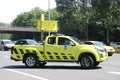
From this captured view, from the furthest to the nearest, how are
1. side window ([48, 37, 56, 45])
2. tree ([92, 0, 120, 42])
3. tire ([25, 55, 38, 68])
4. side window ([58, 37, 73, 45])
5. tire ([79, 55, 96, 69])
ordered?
tree ([92, 0, 120, 42])
tire ([25, 55, 38, 68])
side window ([48, 37, 56, 45])
side window ([58, 37, 73, 45])
tire ([79, 55, 96, 69])

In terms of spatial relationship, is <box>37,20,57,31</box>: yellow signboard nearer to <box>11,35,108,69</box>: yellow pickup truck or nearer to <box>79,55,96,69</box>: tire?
<box>11,35,108,69</box>: yellow pickup truck

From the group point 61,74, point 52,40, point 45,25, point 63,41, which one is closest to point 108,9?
point 45,25

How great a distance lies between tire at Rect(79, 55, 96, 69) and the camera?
21.1 m

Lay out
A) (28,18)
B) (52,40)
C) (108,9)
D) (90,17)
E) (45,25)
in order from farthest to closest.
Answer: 1. (28,18)
2. (90,17)
3. (108,9)
4. (45,25)
5. (52,40)

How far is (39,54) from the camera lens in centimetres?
2217

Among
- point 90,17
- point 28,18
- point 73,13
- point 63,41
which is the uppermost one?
point 28,18

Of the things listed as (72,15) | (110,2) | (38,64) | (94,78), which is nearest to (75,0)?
(72,15)

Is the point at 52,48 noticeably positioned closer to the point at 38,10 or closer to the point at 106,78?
the point at 106,78

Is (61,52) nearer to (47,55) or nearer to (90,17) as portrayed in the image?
(47,55)

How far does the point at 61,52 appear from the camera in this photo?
2162 cm

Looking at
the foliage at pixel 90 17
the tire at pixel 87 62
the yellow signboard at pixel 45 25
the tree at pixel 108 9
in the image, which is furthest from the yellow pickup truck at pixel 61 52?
the foliage at pixel 90 17

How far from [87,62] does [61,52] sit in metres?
1.50

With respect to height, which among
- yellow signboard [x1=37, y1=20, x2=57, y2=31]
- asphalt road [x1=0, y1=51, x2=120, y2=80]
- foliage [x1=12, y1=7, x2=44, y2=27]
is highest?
foliage [x1=12, y1=7, x2=44, y2=27]

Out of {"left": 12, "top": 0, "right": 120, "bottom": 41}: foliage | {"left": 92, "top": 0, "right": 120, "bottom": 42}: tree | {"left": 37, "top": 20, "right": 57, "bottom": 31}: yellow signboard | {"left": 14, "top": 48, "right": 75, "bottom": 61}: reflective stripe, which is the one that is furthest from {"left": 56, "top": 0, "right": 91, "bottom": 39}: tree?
{"left": 14, "top": 48, "right": 75, "bottom": 61}: reflective stripe
